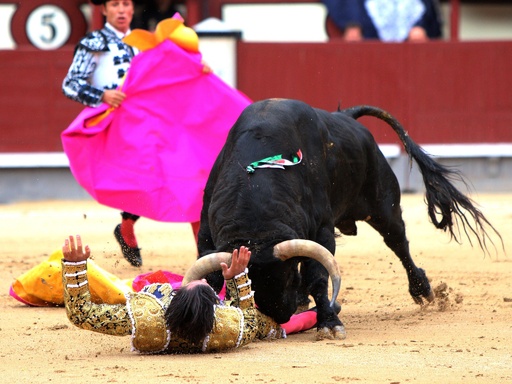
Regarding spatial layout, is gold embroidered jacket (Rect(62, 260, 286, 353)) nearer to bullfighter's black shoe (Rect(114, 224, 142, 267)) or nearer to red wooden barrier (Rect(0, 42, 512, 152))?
bullfighter's black shoe (Rect(114, 224, 142, 267))

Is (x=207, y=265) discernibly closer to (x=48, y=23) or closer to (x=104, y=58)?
(x=104, y=58)

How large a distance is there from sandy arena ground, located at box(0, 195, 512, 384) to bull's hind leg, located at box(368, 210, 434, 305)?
63 millimetres

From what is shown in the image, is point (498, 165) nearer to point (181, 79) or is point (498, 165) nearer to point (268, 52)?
point (268, 52)

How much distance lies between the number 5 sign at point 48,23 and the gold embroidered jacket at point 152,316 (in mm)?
6987

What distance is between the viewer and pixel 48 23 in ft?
34.0

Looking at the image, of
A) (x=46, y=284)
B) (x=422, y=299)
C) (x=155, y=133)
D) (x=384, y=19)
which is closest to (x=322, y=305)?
(x=422, y=299)

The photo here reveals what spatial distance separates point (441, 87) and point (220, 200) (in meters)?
6.40

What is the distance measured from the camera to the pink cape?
207 inches

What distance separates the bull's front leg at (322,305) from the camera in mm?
3852

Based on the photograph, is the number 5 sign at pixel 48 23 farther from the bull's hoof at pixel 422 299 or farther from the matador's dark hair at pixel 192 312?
the matador's dark hair at pixel 192 312

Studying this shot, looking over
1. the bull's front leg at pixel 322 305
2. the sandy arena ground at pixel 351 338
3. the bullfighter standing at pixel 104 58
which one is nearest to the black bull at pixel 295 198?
the bull's front leg at pixel 322 305

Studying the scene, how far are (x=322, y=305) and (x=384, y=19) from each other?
651cm

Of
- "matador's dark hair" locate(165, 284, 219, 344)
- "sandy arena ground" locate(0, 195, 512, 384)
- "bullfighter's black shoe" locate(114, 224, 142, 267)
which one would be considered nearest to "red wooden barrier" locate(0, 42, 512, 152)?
"sandy arena ground" locate(0, 195, 512, 384)

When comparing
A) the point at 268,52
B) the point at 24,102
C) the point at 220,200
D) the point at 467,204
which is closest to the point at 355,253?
the point at 467,204
